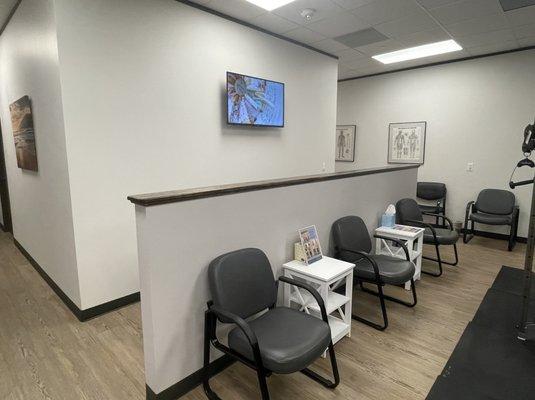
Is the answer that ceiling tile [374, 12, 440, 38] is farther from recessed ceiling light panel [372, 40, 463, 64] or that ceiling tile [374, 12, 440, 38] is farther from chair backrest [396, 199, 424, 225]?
chair backrest [396, 199, 424, 225]

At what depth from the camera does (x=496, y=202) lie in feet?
15.3

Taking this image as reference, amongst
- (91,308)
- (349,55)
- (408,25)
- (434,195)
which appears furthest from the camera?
(434,195)

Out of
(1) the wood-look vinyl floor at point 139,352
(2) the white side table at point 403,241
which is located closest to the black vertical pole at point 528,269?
(1) the wood-look vinyl floor at point 139,352

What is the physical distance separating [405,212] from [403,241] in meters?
0.74

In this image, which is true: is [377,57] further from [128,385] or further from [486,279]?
[128,385]

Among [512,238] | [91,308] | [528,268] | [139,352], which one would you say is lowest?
[139,352]

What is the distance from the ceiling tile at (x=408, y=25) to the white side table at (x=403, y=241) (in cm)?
228

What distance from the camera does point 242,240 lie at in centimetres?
206

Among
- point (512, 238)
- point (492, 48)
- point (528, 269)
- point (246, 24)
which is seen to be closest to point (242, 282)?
point (528, 269)

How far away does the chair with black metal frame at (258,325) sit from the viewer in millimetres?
1530

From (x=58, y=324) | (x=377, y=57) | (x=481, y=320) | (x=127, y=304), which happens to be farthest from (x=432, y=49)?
(x=58, y=324)

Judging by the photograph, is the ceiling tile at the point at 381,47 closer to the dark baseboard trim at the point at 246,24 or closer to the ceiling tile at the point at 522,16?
the dark baseboard trim at the point at 246,24

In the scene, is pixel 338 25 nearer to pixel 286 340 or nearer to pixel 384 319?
pixel 384 319

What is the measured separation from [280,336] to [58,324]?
1996 millimetres
